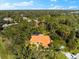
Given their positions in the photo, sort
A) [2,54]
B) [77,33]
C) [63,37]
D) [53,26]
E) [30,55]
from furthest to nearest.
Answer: [53,26] < [77,33] < [63,37] < [30,55] < [2,54]

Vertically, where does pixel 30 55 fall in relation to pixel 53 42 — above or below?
above

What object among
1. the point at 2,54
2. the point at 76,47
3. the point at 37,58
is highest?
the point at 2,54

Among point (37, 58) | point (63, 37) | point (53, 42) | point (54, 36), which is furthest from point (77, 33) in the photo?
point (37, 58)

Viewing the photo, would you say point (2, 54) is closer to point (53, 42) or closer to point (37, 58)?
point (37, 58)

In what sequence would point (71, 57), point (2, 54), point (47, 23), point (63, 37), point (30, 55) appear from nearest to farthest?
point (2, 54) < point (30, 55) < point (71, 57) < point (63, 37) < point (47, 23)

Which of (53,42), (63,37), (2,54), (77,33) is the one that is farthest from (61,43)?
(2,54)

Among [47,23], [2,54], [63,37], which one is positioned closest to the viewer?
[2,54]

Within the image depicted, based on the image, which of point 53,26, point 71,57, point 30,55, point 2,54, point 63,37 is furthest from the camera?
A: point 53,26

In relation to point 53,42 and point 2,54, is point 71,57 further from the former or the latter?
point 2,54

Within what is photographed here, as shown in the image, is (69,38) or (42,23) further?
(42,23)
